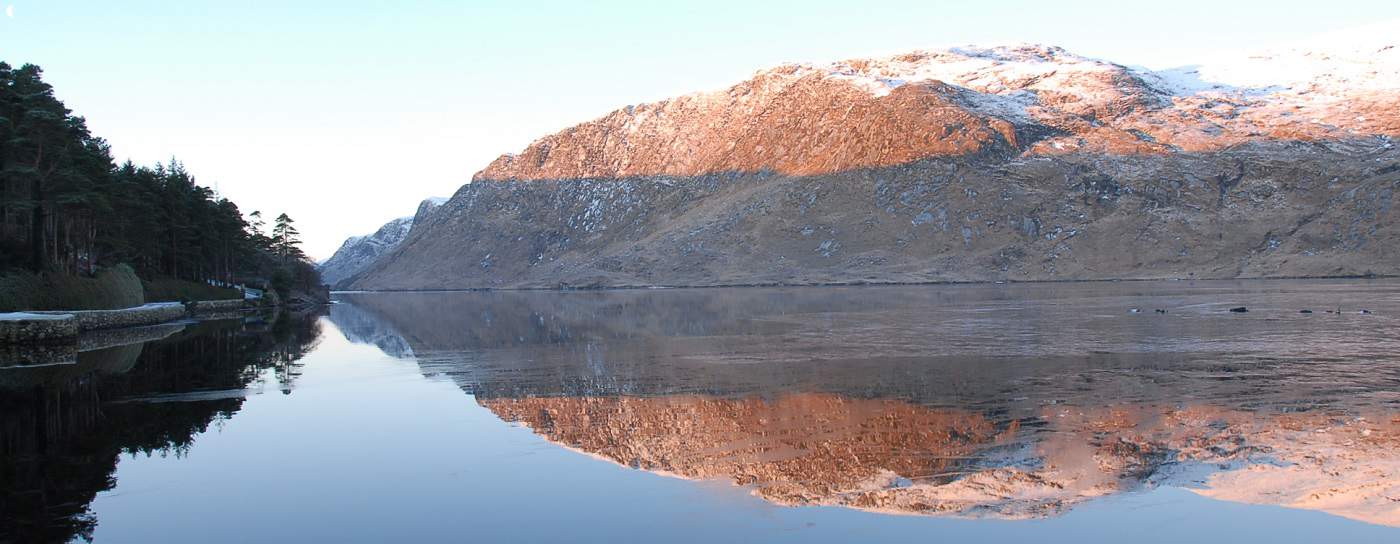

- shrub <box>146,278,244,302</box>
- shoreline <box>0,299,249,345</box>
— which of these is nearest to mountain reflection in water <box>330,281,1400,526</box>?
shoreline <box>0,299,249,345</box>

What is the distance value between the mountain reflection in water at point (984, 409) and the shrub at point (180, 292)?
4457 cm

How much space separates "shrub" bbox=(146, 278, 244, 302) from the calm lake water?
4602 centimetres

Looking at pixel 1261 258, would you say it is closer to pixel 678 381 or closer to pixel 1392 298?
pixel 1392 298

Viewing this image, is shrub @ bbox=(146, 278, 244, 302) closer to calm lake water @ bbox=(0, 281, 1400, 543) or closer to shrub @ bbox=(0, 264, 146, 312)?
shrub @ bbox=(0, 264, 146, 312)

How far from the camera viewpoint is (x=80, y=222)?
64.1 metres

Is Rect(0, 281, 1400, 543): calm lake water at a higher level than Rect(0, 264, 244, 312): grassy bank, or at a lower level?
lower

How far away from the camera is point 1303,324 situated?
39781 millimetres

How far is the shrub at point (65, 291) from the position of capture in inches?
1730

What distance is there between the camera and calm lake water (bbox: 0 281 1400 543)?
37.1 feet

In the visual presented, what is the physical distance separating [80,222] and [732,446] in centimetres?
6270

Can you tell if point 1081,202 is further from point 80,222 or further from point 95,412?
point 95,412

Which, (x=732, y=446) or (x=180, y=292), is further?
(x=180, y=292)

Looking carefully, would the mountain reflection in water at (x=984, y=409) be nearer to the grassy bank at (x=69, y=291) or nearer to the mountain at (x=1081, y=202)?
the grassy bank at (x=69, y=291)

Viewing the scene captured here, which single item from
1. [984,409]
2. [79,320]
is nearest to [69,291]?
[79,320]
